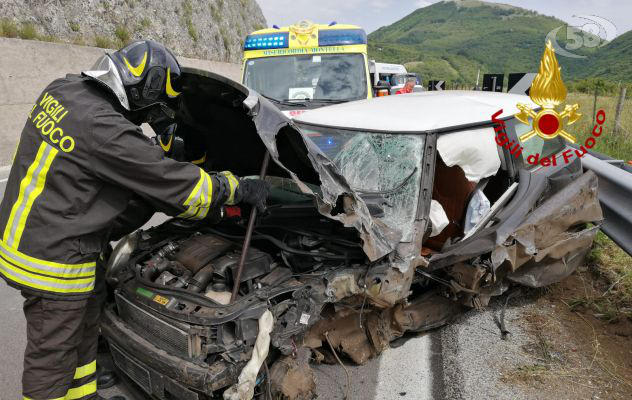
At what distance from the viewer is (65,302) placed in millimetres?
2188

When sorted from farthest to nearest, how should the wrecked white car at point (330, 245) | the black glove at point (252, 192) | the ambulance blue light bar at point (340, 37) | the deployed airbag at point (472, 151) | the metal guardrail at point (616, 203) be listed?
1. the ambulance blue light bar at point (340, 37)
2. the metal guardrail at point (616, 203)
3. the deployed airbag at point (472, 151)
4. the black glove at point (252, 192)
5. the wrecked white car at point (330, 245)

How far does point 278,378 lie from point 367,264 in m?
0.82

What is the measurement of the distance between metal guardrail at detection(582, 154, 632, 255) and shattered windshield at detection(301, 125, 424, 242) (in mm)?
1721

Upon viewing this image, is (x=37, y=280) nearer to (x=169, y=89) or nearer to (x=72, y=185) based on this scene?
(x=72, y=185)

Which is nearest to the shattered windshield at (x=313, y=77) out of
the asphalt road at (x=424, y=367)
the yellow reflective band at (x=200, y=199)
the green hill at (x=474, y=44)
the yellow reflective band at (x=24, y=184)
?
the asphalt road at (x=424, y=367)

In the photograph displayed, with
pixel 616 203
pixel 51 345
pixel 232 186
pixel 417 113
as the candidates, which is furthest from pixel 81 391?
pixel 616 203

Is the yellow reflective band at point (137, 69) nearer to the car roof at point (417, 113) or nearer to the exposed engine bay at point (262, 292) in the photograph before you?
the exposed engine bay at point (262, 292)

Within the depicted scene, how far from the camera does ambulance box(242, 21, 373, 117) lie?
6656 millimetres

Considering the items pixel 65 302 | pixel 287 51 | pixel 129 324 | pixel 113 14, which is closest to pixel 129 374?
pixel 129 324

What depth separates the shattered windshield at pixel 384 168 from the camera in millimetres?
2984

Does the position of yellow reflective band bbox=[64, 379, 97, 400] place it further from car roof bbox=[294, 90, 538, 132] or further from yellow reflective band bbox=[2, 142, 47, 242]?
car roof bbox=[294, 90, 538, 132]

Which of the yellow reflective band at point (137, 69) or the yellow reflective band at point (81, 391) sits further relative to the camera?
the yellow reflective band at point (81, 391)

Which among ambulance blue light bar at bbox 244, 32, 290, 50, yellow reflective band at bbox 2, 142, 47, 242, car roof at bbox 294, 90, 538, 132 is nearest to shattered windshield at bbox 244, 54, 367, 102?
ambulance blue light bar at bbox 244, 32, 290, 50

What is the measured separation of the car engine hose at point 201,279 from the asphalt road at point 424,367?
75 centimetres
